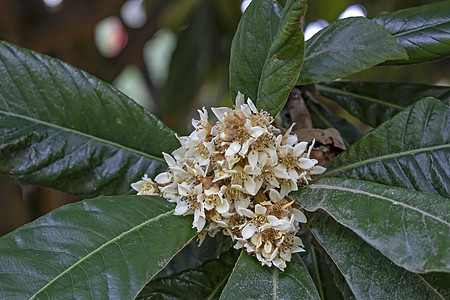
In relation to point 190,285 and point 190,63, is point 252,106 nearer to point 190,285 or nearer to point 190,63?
point 190,285

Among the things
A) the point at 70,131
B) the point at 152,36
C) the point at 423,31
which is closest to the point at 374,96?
the point at 423,31

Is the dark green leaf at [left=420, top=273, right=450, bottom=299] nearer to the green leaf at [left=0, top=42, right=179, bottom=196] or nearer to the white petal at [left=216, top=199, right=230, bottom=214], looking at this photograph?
the white petal at [left=216, top=199, right=230, bottom=214]

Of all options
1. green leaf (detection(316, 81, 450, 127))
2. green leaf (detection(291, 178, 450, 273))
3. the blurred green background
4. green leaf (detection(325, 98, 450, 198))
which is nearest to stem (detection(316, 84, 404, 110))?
green leaf (detection(316, 81, 450, 127))

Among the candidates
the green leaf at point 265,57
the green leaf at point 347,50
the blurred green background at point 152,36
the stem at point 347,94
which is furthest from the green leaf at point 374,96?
the blurred green background at point 152,36

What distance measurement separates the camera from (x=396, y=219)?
1.95 feet

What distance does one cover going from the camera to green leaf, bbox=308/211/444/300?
0.64 m

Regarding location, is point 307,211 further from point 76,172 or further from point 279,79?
point 76,172

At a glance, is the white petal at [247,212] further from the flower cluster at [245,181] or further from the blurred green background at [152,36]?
the blurred green background at [152,36]

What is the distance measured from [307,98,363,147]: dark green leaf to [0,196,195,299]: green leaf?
1.42 ft

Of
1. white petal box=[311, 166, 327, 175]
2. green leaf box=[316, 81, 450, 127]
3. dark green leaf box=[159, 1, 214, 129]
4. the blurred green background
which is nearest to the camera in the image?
white petal box=[311, 166, 327, 175]

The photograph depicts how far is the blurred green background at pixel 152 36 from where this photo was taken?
1.63 metres

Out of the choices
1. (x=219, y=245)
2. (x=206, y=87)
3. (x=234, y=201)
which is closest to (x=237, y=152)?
(x=234, y=201)

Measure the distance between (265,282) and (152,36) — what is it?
159 centimetres

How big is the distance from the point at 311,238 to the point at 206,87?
4.78 feet
